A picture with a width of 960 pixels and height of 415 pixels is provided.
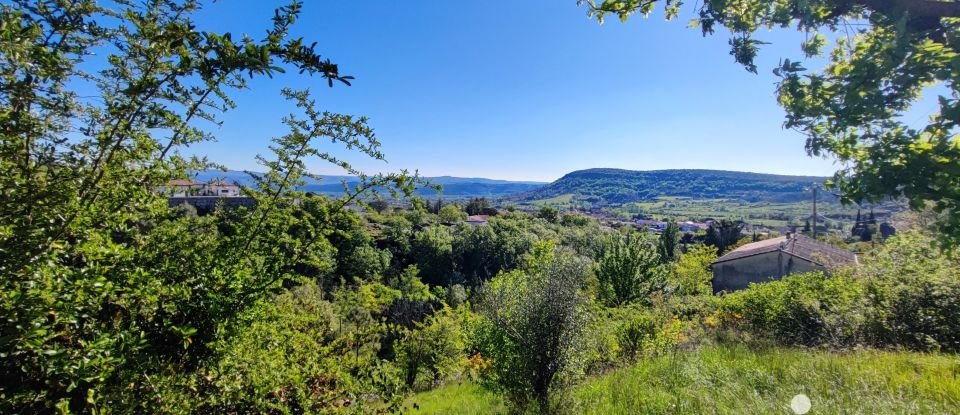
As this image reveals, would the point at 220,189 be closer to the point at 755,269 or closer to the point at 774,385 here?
the point at 774,385

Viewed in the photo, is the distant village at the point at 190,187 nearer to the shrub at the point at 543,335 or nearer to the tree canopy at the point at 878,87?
the tree canopy at the point at 878,87

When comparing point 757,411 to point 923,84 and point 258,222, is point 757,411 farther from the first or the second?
point 258,222

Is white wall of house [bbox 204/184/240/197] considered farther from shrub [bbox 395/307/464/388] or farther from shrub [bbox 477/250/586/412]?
shrub [bbox 395/307/464/388]

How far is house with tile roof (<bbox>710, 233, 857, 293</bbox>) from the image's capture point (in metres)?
29.1

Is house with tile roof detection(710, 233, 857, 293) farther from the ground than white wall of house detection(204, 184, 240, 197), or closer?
closer

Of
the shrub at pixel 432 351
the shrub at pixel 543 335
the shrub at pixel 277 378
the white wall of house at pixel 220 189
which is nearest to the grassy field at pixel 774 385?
the shrub at pixel 543 335

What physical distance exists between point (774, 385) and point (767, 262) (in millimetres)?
32674

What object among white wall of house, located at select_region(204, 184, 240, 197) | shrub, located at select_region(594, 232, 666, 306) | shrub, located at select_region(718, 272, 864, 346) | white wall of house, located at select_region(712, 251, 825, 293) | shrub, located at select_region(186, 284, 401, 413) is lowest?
white wall of house, located at select_region(712, 251, 825, 293)

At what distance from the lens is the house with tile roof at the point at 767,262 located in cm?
2912

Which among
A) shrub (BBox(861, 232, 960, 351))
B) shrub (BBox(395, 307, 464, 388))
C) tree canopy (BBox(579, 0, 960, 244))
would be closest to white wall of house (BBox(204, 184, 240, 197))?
tree canopy (BBox(579, 0, 960, 244))

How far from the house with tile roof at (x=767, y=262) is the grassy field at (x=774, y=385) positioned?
90.8 feet

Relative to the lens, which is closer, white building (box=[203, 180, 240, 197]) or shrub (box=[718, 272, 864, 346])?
white building (box=[203, 180, 240, 197])

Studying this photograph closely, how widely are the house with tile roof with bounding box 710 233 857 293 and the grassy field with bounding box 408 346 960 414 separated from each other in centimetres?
2768

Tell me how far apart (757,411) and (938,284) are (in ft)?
20.0
